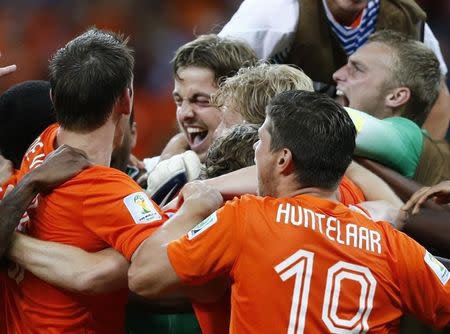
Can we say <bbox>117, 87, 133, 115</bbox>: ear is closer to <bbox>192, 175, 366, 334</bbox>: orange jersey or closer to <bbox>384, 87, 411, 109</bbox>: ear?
<bbox>192, 175, 366, 334</bbox>: orange jersey

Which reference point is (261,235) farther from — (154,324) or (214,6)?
(214,6)

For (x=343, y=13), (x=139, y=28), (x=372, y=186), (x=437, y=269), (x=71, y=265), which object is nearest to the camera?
(x=437, y=269)

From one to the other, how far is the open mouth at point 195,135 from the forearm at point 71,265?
49.5 inches

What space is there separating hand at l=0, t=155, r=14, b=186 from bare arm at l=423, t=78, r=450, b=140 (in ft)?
7.34

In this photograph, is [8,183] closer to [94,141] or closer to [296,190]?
[94,141]

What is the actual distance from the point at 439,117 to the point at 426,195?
1866 mm

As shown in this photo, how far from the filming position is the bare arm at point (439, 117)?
4508 mm

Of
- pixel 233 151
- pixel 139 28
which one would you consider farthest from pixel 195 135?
pixel 139 28

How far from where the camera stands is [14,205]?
8.18 feet

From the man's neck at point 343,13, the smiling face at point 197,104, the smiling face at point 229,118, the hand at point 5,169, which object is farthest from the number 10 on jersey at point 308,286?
the man's neck at point 343,13

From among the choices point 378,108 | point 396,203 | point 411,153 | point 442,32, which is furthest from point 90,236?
point 442,32

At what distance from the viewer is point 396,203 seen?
9.67 ft

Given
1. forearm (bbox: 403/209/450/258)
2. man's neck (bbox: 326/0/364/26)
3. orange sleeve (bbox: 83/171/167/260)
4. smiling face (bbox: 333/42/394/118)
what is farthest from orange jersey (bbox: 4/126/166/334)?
man's neck (bbox: 326/0/364/26)

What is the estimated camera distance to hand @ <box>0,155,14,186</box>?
2.95m
